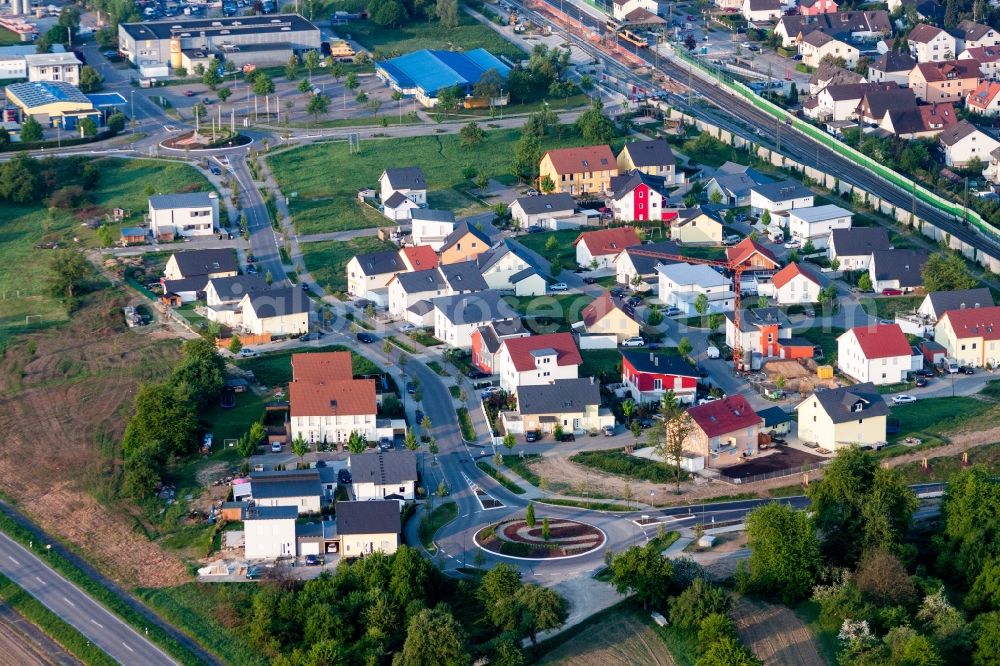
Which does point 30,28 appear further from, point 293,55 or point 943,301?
point 943,301

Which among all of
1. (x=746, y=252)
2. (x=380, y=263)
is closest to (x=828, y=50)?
(x=746, y=252)

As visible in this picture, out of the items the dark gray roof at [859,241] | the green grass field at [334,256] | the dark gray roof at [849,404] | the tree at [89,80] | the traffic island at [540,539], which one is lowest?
the tree at [89,80]

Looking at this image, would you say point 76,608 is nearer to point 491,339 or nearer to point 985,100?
point 491,339

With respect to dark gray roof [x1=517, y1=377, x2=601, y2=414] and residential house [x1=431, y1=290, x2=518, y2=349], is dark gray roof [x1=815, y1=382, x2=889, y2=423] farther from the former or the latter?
residential house [x1=431, y1=290, x2=518, y2=349]

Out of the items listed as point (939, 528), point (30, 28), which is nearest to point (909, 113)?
point (939, 528)

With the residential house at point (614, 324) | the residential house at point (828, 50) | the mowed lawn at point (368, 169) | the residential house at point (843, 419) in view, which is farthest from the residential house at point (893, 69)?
the residential house at point (843, 419)

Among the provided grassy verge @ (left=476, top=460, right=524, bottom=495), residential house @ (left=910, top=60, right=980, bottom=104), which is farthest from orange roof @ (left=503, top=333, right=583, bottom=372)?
residential house @ (left=910, top=60, right=980, bottom=104)

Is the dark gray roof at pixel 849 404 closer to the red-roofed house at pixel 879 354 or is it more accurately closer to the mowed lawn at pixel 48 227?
the red-roofed house at pixel 879 354
